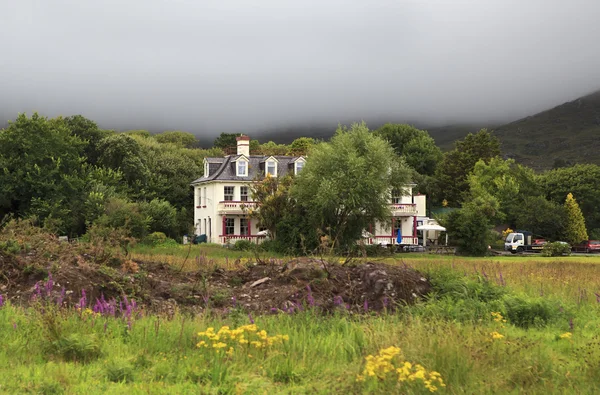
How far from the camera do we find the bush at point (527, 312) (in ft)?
45.0

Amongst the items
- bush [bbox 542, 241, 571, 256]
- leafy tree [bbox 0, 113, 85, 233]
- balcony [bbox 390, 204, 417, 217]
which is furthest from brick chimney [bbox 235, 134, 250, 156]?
bush [bbox 542, 241, 571, 256]

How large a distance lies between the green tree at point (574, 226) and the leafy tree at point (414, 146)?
30.8 metres

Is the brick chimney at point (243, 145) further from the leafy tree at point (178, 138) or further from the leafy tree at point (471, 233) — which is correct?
the leafy tree at point (178, 138)

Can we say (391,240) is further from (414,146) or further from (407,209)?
(414,146)

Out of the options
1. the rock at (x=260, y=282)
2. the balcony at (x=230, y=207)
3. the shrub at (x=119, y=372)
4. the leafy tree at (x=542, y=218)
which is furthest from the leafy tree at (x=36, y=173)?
the leafy tree at (x=542, y=218)

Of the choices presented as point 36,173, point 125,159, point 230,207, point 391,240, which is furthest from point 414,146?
point 36,173

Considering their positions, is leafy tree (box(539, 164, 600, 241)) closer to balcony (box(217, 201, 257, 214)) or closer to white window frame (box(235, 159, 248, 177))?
white window frame (box(235, 159, 248, 177))

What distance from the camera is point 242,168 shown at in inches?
2702

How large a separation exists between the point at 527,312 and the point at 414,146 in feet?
320

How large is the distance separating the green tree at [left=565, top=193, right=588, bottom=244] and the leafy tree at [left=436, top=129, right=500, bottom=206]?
19.3 meters

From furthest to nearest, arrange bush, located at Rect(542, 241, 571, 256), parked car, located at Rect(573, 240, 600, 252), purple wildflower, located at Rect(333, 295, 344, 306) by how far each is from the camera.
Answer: parked car, located at Rect(573, 240, 600, 252)
bush, located at Rect(542, 241, 571, 256)
purple wildflower, located at Rect(333, 295, 344, 306)

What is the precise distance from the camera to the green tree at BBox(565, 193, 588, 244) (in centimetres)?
8088

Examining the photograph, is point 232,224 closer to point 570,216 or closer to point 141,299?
point 570,216

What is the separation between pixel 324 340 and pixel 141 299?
6.29 meters
